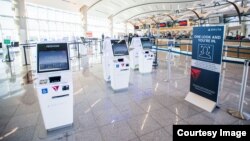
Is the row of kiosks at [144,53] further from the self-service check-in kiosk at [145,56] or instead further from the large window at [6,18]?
the large window at [6,18]

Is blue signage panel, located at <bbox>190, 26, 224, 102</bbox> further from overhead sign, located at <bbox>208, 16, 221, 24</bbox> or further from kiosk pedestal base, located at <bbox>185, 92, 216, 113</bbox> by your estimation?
overhead sign, located at <bbox>208, 16, 221, 24</bbox>

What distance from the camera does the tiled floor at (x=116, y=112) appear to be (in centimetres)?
232

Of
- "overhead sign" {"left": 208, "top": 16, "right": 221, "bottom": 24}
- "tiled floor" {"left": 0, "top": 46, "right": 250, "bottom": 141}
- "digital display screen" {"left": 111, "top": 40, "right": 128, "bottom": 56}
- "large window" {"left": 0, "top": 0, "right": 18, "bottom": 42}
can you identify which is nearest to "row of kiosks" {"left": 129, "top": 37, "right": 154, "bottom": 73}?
"tiled floor" {"left": 0, "top": 46, "right": 250, "bottom": 141}

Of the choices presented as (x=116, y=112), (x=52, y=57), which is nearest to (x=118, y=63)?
(x=116, y=112)

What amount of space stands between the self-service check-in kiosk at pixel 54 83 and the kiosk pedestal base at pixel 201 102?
2.59 metres

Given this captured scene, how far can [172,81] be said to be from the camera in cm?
492

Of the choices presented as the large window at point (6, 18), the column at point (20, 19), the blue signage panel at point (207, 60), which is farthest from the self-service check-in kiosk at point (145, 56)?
the large window at point (6, 18)

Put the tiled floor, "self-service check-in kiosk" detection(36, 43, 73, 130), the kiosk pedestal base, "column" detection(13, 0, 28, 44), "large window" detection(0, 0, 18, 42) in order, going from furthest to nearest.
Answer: "large window" detection(0, 0, 18, 42)
"column" detection(13, 0, 28, 44)
the kiosk pedestal base
the tiled floor
"self-service check-in kiosk" detection(36, 43, 73, 130)

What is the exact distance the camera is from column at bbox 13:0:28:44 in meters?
10.6

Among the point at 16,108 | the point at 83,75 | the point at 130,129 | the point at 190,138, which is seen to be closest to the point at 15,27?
the point at 83,75

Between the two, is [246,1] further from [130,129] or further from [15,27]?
[15,27]

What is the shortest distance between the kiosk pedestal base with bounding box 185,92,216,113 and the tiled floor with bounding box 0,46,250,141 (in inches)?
4.3

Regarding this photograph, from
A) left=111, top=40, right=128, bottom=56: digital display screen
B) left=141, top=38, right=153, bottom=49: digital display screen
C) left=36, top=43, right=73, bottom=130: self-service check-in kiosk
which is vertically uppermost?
left=141, top=38, right=153, bottom=49: digital display screen

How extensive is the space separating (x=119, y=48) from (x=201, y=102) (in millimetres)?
2334
